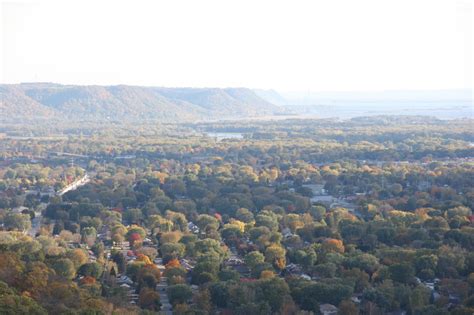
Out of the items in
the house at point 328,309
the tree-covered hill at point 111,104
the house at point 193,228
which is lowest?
the house at point 193,228

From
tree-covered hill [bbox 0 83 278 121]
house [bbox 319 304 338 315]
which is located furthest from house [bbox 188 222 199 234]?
tree-covered hill [bbox 0 83 278 121]

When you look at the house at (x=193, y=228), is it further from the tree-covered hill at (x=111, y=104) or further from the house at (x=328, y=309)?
the tree-covered hill at (x=111, y=104)

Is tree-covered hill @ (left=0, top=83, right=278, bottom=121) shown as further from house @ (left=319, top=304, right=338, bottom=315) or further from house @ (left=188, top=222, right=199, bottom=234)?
house @ (left=319, top=304, right=338, bottom=315)

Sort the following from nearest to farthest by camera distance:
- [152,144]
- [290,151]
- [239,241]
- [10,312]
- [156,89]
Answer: [10,312] < [239,241] < [290,151] < [152,144] < [156,89]

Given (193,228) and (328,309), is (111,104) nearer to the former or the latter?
(193,228)

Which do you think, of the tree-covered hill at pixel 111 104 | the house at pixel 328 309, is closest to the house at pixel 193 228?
the house at pixel 328 309

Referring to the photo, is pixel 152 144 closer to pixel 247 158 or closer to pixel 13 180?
pixel 247 158

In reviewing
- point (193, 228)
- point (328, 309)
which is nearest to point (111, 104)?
point (193, 228)

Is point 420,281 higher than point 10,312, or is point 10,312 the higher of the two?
point 10,312

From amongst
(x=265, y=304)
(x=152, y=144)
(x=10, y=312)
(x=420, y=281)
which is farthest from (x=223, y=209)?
(x=152, y=144)
